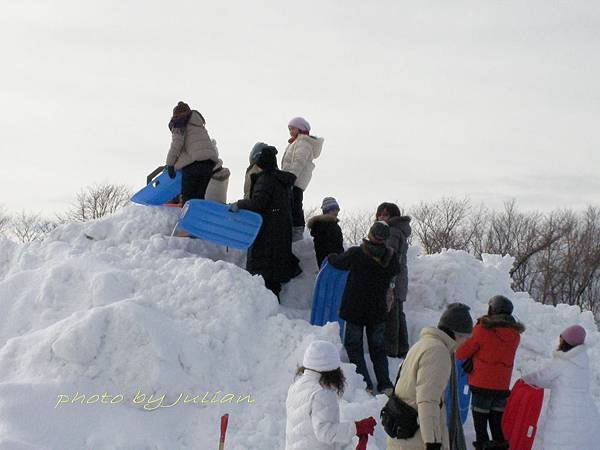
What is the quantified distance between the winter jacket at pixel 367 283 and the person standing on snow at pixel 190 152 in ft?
9.09

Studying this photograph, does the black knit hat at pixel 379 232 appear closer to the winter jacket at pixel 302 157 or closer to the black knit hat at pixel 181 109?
the winter jacket at pixel 302 157

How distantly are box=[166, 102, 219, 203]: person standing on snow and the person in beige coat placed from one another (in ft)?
16.0

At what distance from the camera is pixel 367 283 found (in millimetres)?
6168

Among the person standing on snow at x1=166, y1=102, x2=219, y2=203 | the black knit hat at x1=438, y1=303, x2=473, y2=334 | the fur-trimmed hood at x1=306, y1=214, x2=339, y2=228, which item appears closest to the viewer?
the black knit hat at x1=438, y1=303, x2=473, y2=334

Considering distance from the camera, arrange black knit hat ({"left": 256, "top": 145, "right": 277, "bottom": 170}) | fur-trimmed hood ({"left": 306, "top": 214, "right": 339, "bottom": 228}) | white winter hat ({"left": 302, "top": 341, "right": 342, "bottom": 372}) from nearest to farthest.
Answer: white winter hat ({"left": 302, "top": 341, "right": 342, "bottom": 372}) < black knit hat ({"left": 256, "top": 145, "right": 277, "bottom": 170}) < fur-trimmed hood ({"left": 306, "top": 214, "right": 339, "bottom": 228})

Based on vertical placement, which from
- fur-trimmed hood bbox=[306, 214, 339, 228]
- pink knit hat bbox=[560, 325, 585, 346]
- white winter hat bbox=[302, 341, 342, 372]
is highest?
fur-trimmed hood bbox=[306, 214, 339, 228]

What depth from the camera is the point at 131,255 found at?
756 cm

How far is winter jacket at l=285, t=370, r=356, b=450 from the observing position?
12.1 ft

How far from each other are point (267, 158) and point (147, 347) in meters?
2.53

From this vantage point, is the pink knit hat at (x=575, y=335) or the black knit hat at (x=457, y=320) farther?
the pink knit hat at (x=575, y=335)

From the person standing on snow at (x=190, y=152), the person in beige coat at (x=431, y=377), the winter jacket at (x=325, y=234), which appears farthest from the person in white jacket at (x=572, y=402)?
the person standing on snow at (x=190, y=152)

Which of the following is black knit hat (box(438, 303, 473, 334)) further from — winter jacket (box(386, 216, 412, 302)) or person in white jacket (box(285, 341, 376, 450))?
winter jacket (box(386, 216, 412, 302))

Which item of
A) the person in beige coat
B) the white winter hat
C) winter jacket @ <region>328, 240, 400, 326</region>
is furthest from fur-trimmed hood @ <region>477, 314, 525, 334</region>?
the white winter hat

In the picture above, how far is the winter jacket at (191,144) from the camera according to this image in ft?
26.6
